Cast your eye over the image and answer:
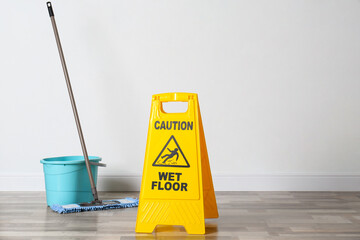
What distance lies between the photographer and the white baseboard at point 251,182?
2.93 metres

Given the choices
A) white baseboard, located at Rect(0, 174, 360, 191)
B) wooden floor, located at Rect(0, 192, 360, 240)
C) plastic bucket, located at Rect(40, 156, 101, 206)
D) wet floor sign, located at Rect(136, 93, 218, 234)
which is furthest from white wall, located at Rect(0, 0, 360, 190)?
wet floor sign, located at Rect(136, 93, 218, 234)

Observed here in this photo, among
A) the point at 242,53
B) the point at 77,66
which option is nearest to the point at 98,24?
the point at 77,66

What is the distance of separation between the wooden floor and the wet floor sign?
0.07 metres

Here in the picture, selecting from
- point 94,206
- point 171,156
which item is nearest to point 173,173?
point 171,156

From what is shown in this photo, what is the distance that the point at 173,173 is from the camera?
6.03ft

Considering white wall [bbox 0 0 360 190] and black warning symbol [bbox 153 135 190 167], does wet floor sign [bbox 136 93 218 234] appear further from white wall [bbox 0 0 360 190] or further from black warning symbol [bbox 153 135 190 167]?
white wall [bbox 0 0 360 190]

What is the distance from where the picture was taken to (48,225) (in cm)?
193

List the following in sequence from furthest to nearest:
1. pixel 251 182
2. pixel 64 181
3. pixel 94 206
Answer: pixel 251 182 → pixel 64 181 → pixel 94 206

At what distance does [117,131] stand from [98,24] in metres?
0.78

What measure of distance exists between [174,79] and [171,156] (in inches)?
47.6

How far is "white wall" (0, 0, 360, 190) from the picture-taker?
2.96 m

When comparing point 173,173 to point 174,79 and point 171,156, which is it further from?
point 174,79

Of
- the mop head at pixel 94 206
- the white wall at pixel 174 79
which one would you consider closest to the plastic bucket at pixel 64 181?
the mop head at pixel 94 206

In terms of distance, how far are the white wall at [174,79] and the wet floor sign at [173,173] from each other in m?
1.11
